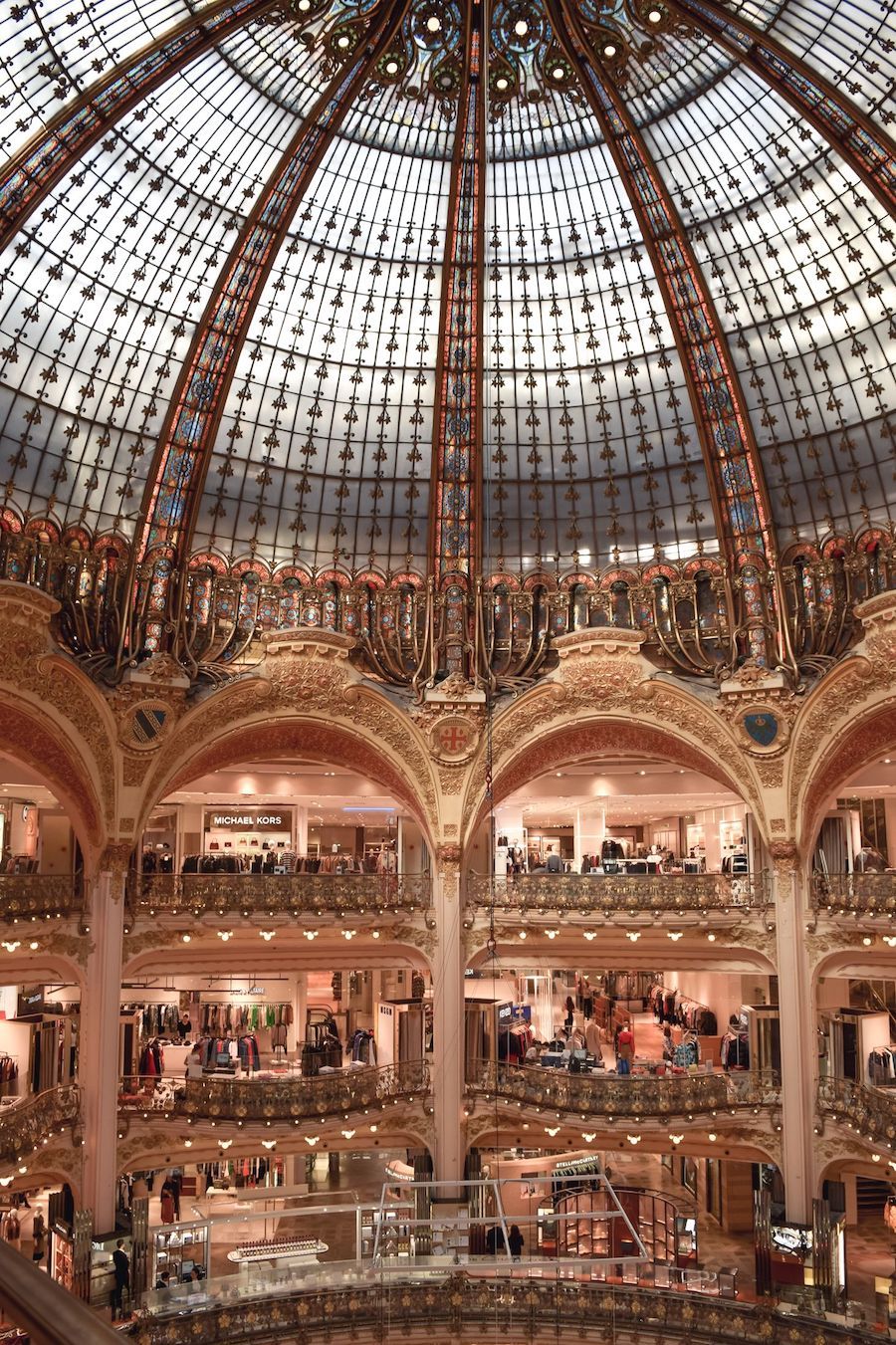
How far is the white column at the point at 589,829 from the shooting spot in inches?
1597

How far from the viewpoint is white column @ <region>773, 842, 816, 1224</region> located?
30297 millimetres

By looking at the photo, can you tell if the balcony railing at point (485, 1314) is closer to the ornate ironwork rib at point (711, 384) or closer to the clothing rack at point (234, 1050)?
the clothing rack at point (234, 1050)

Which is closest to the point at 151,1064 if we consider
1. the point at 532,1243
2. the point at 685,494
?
the point at 532,1243

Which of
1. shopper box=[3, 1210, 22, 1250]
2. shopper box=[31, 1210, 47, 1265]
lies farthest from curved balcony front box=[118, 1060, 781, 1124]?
shopper box=[3, 1210, 22, 1250]

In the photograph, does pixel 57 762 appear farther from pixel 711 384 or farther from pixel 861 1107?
pixel 861 1107

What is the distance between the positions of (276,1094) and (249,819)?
10927 millimetres

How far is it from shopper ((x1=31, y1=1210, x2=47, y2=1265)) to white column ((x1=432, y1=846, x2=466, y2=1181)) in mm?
10488

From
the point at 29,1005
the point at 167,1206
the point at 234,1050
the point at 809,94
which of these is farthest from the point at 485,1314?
the point at 809,94

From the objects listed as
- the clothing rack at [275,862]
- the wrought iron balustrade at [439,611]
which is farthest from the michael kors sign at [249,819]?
the wrought iron balustrade at [439,611]

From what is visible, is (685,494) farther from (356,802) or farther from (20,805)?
(20,805)

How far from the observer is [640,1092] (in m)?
31.8

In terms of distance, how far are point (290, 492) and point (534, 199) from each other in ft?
33.1

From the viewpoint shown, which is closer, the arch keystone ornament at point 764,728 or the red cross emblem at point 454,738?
the arch keystone ornament at point 764,728

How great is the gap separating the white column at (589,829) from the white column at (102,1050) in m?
16.6
